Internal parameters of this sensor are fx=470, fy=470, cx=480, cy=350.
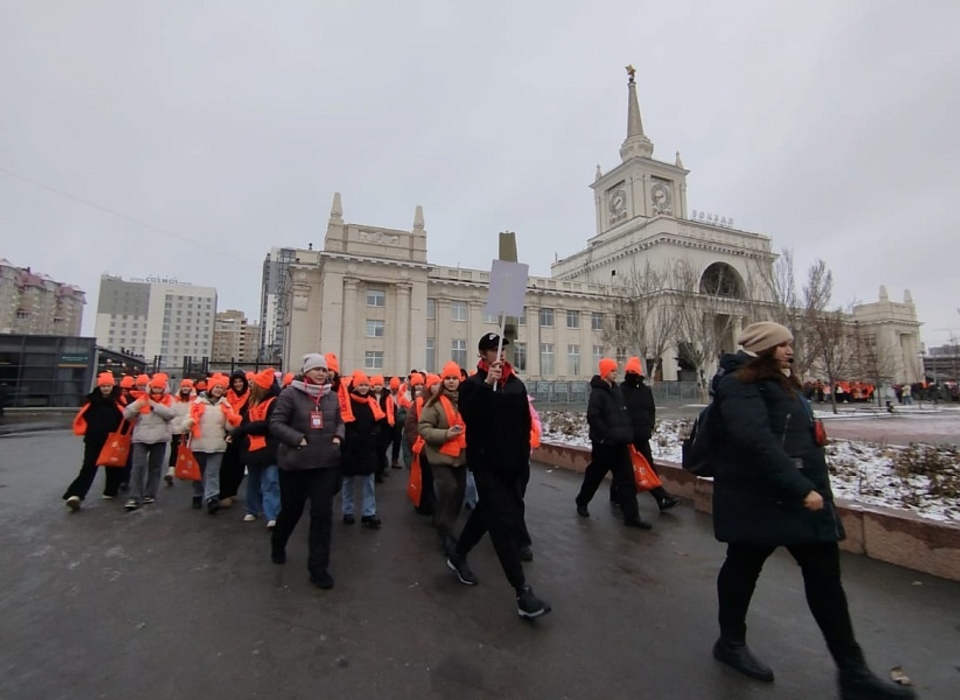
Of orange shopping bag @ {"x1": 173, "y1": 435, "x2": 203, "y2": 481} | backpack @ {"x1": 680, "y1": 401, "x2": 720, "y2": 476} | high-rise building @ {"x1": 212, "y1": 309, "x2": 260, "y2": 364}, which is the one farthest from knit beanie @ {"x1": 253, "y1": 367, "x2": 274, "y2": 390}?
high-rise building @ {"x1": 212, "y1": 309, "x2": 260, "y2": 364}

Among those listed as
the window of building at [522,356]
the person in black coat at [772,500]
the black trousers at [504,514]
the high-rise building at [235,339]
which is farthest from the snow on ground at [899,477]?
the high-rise building at [235,339]

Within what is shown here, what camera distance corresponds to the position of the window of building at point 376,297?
43.3m

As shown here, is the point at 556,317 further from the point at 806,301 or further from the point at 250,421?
the point at 250,421

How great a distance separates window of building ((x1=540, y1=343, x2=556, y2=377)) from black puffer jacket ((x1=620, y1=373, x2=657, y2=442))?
44.1 meters

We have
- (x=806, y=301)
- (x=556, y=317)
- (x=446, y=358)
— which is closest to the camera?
(x=806, y=301)

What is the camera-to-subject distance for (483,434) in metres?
3.71

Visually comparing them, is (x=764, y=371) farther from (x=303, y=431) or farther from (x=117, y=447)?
(x=117, y=447)

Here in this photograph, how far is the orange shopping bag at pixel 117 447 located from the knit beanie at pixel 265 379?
2.66 metres

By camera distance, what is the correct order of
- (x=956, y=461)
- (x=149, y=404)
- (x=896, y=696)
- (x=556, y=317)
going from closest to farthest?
(x=896, y=696) < (x=956, y=461) < (x=149, y=404) < (x=556, y=317)

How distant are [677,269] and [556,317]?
1429 centimetres

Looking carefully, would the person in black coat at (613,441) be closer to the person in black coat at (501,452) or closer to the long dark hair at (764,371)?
the person in black coat at (501,452)

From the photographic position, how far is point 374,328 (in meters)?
43.1

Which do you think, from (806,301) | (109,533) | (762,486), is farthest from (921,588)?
(806,301)

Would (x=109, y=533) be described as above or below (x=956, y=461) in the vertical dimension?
below
